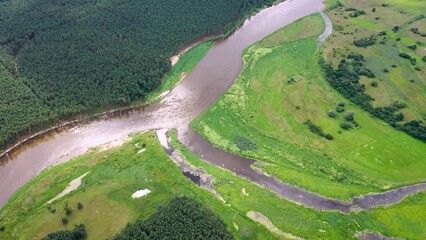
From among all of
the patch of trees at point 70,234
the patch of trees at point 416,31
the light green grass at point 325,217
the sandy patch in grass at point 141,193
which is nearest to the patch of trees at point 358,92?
the light green grass at point 325,217

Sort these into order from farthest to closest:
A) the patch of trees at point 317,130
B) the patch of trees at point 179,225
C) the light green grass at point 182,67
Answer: the light green grass at point 182,67
the patch of trees at point 317,130
the patch of trees at point 179,225

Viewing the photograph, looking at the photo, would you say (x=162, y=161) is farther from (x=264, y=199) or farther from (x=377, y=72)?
(x=377, y=72)

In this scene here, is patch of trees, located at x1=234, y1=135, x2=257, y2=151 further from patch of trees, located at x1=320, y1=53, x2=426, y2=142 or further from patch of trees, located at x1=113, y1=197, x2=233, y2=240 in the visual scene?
patch of trees, located at x1=113, y1=197, x2=233, y2=240

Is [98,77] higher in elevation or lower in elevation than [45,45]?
lower

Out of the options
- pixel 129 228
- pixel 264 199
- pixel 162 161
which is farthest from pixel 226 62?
pixel 129 228

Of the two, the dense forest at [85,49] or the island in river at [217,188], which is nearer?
the island in river at [217,188]

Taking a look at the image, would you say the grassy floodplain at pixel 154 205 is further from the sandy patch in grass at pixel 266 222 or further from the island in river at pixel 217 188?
the sandy patch in grass at pixel 266 222
